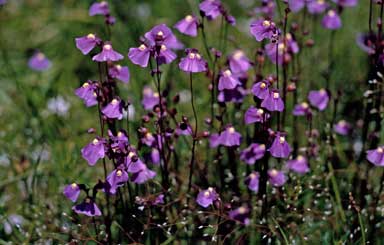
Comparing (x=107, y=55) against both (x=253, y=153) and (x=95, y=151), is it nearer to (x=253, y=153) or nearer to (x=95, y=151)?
(x=95, y=151)

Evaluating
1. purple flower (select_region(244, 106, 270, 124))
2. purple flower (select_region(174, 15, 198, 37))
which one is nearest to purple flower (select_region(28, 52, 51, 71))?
purple flower (select_region(174, 15, 198, 37))

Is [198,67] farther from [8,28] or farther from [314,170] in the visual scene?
[8,28]

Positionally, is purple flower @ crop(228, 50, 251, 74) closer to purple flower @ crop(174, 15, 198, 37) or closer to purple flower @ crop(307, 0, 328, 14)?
purple flower @ crop(174, 15, 198, 37)

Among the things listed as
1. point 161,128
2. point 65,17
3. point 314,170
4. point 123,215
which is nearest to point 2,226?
point 123,215

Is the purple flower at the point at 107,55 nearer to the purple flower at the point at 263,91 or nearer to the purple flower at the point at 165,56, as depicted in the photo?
the purple flower at the point at 165,56

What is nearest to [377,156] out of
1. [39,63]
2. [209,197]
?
[209,197]
